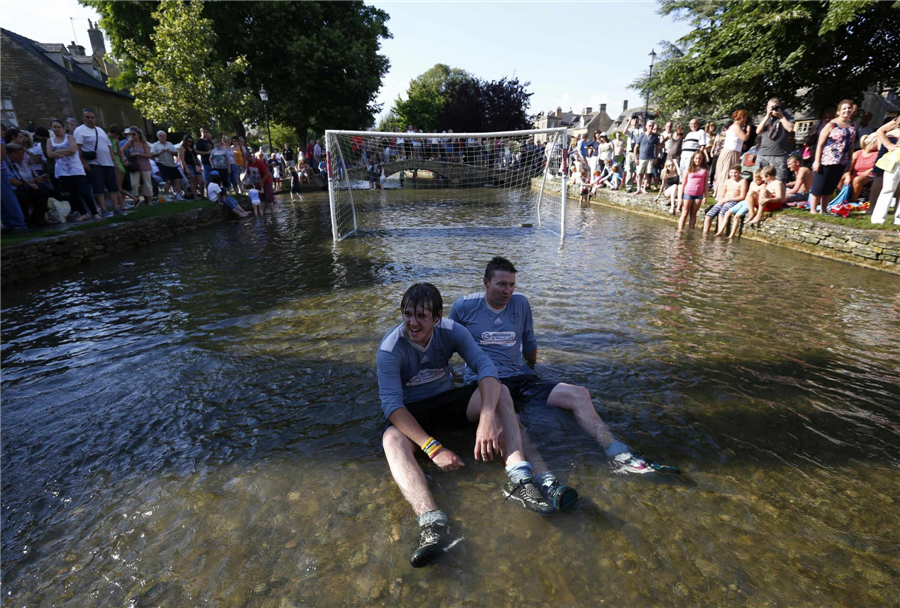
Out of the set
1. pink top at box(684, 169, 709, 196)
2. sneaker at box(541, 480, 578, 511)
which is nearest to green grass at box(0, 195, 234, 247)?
sneaker at box(541, 480, 578, 511)

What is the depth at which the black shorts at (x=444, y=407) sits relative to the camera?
11.8 feet

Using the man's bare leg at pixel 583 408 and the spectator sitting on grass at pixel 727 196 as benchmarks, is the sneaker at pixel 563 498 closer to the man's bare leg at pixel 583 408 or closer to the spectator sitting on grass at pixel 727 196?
the man's bare leg at pixel 583 408

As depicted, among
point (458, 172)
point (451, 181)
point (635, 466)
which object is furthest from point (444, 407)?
point (451, 181)

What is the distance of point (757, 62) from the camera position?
1462 centimetres

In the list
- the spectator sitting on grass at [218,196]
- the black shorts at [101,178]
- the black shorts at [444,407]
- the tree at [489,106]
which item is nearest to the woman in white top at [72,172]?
the black shorts at [101,178]

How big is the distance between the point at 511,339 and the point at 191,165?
51.6 ft

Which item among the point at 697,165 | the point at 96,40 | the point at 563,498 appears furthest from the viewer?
the point at 96,40

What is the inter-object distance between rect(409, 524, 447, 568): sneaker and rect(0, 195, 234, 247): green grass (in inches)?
376

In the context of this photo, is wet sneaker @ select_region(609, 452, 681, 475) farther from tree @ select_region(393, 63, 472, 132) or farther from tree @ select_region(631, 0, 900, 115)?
tree @ select_region(393, 63, 472, 132)

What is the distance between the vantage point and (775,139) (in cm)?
1084

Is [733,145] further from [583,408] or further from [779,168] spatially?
[583,408]

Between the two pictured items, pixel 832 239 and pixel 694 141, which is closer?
pixel 832 239

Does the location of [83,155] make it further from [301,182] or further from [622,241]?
[301,182]

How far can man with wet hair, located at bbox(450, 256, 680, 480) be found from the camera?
3.70 meters
